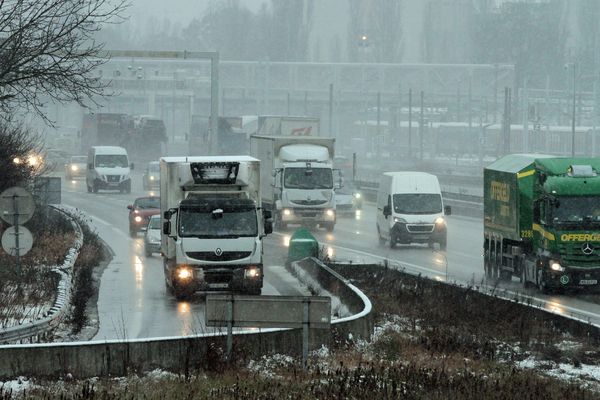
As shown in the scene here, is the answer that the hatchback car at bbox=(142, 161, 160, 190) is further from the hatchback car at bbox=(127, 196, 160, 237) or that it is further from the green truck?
the green truck

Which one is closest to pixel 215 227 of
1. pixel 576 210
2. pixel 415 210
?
pixel 576 210

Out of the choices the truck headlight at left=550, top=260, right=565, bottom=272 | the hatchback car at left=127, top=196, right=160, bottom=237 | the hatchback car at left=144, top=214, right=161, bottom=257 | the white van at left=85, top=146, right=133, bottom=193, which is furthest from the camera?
the white van at left=85, top=146, right=133, bottom=193

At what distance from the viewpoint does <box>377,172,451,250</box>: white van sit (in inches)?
1763

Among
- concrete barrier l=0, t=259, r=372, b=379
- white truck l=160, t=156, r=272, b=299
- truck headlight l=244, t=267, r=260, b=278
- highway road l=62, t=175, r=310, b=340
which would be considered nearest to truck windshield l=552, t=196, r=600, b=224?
highway road l=62, t=175, r=310, b=340

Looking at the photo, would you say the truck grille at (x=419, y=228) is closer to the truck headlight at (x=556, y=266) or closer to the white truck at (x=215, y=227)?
the truck headlight at (x=556, y=266)

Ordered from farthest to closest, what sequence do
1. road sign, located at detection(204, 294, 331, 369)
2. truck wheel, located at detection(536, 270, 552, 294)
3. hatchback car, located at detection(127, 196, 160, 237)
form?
hatchback car, located at detection(127, 196, 160, 237) → truck wheel, located at detection(536, 270, 552, 294) → road sign, located at detection(204, 294, 331, 369)

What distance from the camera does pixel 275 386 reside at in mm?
14875

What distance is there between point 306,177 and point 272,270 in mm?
14123

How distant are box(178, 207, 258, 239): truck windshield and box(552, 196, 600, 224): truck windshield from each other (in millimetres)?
6868

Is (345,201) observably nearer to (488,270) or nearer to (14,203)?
(488,270)

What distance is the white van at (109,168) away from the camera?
76250mm

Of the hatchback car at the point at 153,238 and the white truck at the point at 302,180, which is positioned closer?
the hatchback car at the point at 153,238

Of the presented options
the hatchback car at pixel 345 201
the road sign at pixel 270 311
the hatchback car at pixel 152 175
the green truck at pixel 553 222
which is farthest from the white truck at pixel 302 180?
the road sign at pixel 270 311

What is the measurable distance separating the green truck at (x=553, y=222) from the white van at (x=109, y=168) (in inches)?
1780
